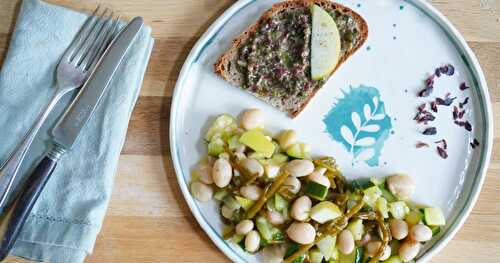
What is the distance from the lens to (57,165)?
1.78 metres

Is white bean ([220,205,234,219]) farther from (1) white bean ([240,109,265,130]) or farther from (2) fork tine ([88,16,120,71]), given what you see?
(2) fork tine ([88,16,120,71])

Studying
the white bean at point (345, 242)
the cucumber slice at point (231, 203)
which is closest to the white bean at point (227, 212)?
the cucumber slice at point (231, 203)

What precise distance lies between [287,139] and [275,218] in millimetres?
268

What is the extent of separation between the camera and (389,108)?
1.89 meters

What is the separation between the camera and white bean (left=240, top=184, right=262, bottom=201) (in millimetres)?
1735

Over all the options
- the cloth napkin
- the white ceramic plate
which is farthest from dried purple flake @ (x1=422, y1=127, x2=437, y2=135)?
the cloth napkin

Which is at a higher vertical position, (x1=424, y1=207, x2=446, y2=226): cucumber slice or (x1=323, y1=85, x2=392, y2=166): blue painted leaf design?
(x1=323, y1=85, x2=392, y2=166): blue painted leaf design

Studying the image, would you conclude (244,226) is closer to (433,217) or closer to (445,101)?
(433,217)

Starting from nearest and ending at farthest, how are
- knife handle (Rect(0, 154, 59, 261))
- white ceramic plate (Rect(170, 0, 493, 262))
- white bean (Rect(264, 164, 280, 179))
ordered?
knife handle (Rect(0, 154, 59, 261)) < white bean (Rect(264, 164, 280, 179)) < white ceramic plate (Rect(170, 0, 493, 262))

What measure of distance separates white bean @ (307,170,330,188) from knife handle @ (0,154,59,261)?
834mm

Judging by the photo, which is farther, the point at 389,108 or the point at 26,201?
the point at 389,108

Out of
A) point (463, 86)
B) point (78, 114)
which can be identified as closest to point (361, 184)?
point (463, 86)

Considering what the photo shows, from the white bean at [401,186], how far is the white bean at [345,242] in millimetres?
224

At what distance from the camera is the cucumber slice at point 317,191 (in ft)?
5.68
